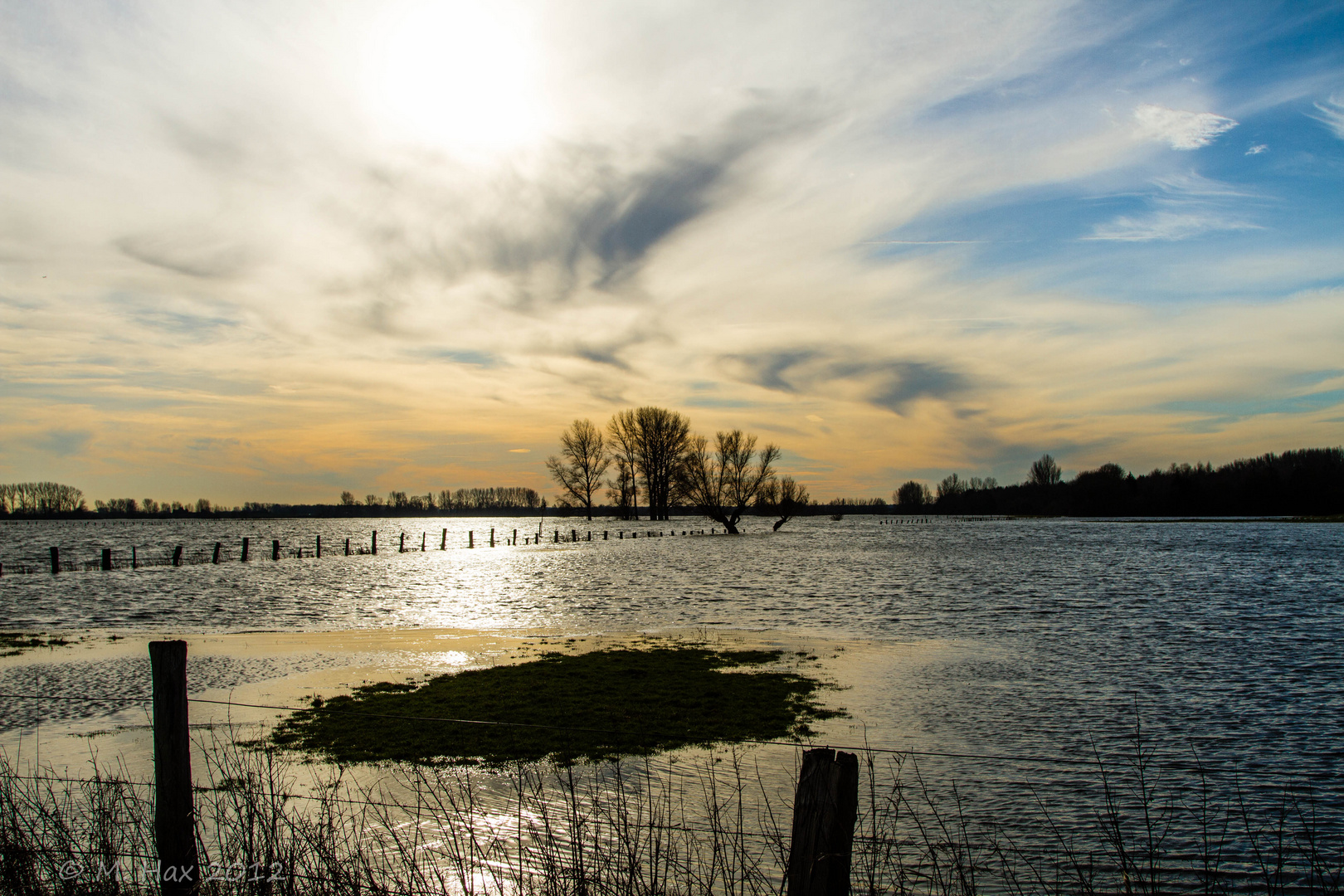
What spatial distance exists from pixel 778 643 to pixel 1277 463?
698 feet

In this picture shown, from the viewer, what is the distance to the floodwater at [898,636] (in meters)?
11.2

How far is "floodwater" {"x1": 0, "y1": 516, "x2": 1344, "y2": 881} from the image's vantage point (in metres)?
11.2

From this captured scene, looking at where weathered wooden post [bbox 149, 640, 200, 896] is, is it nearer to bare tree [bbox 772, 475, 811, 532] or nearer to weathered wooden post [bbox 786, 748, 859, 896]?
weathered wooden post [bbox 786, 748, 859, 896]

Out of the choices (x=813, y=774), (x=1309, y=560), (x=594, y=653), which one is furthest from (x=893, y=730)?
(x=1309, y=560)

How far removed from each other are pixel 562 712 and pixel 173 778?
7489 mm

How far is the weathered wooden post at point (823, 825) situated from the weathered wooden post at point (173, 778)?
12.1ft

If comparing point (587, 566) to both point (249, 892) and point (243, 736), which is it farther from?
point (249, 892)

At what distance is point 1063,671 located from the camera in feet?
52.1

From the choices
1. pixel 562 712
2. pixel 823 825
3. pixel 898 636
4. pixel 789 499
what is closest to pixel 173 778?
pixel 823 825

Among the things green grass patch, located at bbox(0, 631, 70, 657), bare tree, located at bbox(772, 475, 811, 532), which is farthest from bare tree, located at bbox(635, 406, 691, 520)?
green grass patch, located at bbox(0, 631, 70, 657)

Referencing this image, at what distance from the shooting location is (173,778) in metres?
4.73

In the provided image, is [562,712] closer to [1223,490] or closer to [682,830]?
[682,830]

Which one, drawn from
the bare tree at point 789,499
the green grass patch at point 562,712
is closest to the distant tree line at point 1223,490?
the bare tree at point 789,499

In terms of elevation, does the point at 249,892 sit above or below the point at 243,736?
above
